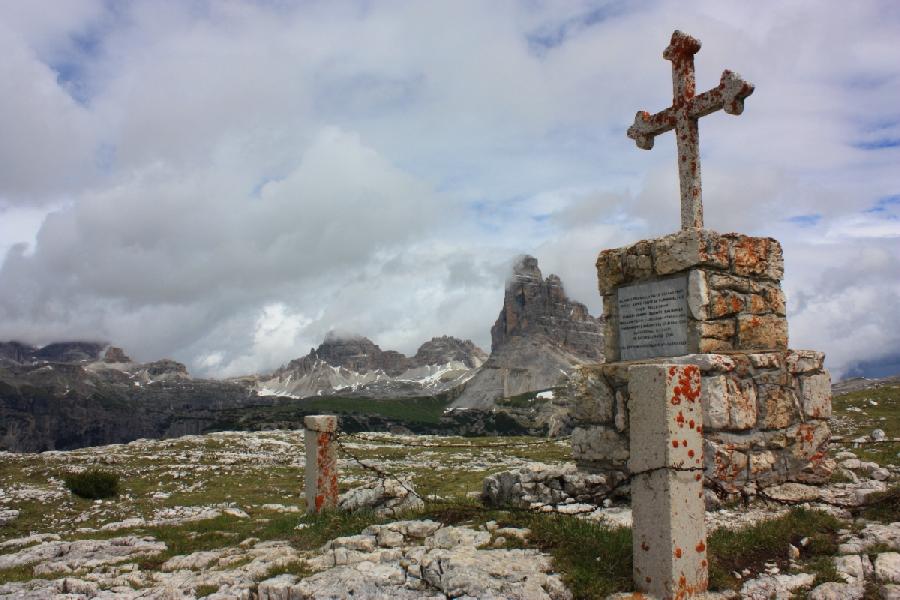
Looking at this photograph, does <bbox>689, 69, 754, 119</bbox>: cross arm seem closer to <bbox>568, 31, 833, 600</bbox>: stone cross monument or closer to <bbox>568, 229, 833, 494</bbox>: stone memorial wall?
<bbox>568, 31, 833, 600</bbox>: stone cross monument

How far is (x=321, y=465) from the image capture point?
1327 cm

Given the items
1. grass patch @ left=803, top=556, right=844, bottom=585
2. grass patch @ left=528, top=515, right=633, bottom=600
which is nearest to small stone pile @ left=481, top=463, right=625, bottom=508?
grass patch @ left=528, top=515, right=633, bottom=600

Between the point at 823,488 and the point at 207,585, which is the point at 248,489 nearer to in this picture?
the point at 207,585

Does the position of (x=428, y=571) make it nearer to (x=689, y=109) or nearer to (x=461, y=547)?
(x=461, y=547)

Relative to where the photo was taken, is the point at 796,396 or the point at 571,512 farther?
the point at 796,396

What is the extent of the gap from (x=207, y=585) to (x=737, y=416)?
9021 millimetres

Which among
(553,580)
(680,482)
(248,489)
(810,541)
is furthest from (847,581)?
(248,489)

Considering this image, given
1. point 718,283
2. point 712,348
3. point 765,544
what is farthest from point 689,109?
point 765,544

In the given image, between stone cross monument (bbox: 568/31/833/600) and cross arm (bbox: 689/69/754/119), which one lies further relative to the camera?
cross arm (bbox: 689/69/754/119)

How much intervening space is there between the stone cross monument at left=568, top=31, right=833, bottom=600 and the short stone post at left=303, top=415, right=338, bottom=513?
17.0ft

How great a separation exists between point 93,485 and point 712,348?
68.8 ft

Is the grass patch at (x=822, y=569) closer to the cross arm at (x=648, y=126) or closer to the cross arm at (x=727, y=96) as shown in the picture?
the cross arm at (x=727, y=96)

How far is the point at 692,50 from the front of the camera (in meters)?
14.3

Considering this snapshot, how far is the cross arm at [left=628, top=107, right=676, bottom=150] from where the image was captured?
14.7 metres
